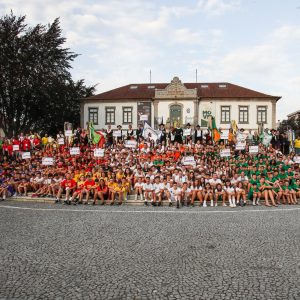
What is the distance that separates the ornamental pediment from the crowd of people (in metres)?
24.7

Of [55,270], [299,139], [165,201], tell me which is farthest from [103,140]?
[55,270]

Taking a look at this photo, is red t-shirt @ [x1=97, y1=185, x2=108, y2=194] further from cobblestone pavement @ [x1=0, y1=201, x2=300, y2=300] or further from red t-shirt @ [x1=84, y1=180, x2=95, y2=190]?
cobblestone pavement @ [x1=0, y1=201, x2=300, y2=300]

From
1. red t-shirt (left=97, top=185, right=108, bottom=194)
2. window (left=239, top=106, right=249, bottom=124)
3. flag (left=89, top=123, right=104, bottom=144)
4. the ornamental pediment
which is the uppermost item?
the ornamental pediment

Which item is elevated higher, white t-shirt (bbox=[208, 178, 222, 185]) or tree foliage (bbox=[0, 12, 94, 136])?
tree foliage (bbox=[0, 12, 94, 136])

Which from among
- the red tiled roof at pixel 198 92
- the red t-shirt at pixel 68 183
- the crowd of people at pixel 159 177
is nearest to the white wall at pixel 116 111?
the red tiled roof at pixel 198 92

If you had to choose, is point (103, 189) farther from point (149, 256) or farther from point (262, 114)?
point (262, 114)

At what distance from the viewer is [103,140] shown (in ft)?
73.5

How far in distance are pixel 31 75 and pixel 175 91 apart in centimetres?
1960

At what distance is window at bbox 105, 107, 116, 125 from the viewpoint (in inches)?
1893

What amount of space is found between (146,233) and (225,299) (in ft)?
13.2

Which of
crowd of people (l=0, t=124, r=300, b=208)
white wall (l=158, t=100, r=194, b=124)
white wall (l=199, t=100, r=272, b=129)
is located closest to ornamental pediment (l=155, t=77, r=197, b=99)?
white wall (l=158, t=100, r=194, b=124)

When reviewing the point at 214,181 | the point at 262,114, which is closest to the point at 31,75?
the point at 214,181

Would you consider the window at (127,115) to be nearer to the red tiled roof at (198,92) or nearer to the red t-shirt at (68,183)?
the red tiled roof at (198,92)

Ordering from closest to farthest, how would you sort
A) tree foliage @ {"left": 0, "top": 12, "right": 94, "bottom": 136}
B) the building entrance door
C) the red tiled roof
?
tree foliage @ {"left": 0, "top": 12, "right": 94, "bottom": 136}
the building entrance door
the red tiled roof
